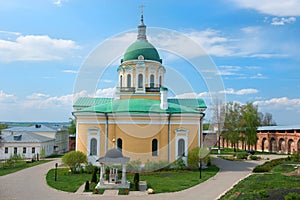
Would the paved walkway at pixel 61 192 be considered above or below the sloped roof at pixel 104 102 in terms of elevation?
below

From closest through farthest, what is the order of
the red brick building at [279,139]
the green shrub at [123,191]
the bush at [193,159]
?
the green shrub at [123,191] < the bush at [193,159] < the red brick building at [279,139]

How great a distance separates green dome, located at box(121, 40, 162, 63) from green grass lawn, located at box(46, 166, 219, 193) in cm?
1402

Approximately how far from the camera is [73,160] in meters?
21.5

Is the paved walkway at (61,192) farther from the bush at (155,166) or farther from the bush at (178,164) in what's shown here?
the bush at (155,166)

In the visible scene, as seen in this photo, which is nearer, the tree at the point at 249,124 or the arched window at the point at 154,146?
A: the arched window at the point at 154,146

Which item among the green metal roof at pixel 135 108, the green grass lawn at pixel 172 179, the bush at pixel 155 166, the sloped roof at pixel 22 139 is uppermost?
the green metal roof at pixel 135 108

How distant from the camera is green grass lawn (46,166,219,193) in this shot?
1627 centimetres

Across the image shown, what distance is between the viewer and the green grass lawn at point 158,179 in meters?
16.3

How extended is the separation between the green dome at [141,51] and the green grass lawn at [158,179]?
46.0ft

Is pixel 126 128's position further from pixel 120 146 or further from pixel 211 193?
pixel 211 193

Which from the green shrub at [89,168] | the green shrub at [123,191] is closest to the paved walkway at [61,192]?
the green shrub at [123,191]

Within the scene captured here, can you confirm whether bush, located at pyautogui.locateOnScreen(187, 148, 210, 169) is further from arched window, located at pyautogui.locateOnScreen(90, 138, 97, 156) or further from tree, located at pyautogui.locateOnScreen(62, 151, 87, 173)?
tree, located at pyautogui.locateOnScreen(62, 151, 87, 173)

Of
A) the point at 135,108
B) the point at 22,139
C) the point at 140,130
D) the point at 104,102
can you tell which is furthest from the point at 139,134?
the point at 22,139

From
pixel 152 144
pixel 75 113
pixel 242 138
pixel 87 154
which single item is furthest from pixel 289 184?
pixel 242 138
